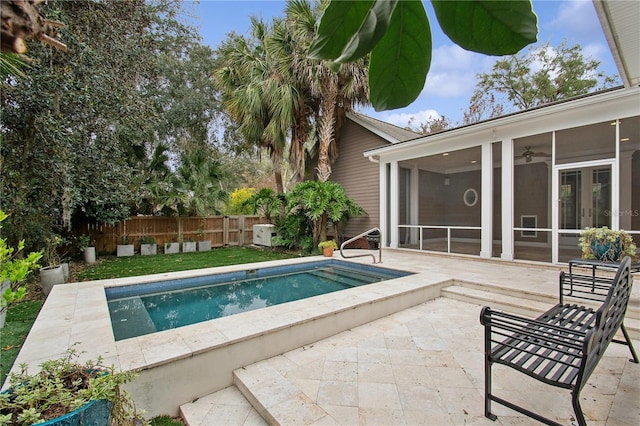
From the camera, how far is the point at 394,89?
62 centimetres

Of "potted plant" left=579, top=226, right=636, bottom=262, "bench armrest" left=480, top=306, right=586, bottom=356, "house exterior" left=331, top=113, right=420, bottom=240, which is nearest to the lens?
"bench armrest" left=480, top=306, right=586, bottom=356

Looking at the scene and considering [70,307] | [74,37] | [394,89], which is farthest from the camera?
[74,37]

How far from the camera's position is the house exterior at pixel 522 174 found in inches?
237

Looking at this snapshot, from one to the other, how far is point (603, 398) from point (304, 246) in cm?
849

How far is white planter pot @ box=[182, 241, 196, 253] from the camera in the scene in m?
11.6

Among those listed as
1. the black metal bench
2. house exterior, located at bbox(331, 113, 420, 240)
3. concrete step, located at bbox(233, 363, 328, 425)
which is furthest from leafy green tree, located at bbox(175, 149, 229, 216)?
the black metal bench

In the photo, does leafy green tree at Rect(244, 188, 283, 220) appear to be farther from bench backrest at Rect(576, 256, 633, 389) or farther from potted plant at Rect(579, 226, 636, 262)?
bench backrest at Rect(576, 256, 633, 389)

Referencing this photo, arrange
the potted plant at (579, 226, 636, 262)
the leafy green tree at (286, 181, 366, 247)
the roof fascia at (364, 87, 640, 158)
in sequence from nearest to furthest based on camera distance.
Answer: the potted plant at (579, 226, 636, 262) → the roof fascia at (364, 87, 640, 158) → the leafy green tree at (286, 181, 366, 247)

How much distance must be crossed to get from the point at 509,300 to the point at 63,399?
5.52 metres

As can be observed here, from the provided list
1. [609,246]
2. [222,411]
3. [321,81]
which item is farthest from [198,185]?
[609,246]

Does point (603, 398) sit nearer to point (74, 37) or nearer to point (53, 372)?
point (53, 372)

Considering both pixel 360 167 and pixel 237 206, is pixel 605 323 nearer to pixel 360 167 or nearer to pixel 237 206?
pixel 360 167

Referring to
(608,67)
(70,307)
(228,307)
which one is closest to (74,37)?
(70,307)

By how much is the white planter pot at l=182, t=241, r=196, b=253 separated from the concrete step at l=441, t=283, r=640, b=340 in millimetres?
A: 9372
